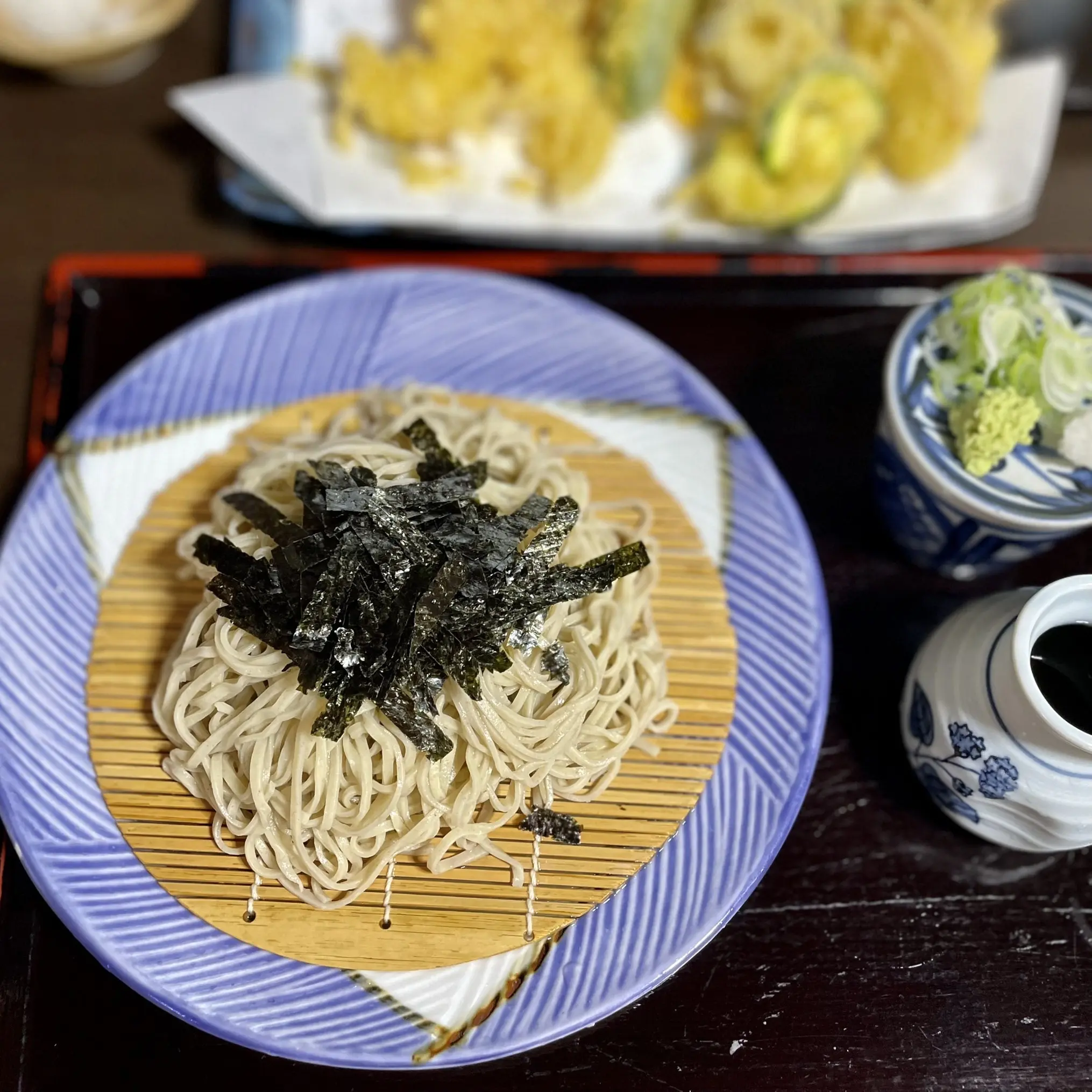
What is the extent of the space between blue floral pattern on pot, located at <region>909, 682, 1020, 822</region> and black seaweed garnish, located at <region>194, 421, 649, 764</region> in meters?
0.68

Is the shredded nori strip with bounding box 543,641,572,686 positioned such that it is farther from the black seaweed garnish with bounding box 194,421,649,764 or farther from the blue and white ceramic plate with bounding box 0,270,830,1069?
the blue and white ceramic plate with bounding box 0,270,830,1069

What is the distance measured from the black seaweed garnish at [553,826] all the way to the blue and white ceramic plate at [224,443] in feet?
0.47

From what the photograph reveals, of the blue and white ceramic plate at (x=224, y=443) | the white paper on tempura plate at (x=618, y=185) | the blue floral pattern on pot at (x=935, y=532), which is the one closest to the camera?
the blue and white ceramic plate at (x=224, y=443)

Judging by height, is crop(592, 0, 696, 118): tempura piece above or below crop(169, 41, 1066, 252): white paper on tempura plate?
above

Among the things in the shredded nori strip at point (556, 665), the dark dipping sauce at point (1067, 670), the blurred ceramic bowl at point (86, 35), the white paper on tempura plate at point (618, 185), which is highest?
the blurred ceramic bowl at point (86, 35)

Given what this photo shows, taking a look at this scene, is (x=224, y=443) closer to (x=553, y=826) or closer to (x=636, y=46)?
(x=553, y=826)

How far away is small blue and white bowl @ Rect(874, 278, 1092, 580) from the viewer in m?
1.93

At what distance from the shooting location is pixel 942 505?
2.03 m

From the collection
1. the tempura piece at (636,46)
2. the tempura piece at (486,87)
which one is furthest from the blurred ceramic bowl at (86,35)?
the tempura piece at (636,46)

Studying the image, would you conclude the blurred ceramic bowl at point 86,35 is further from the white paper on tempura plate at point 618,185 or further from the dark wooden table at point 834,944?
the dark wooden table at point 834,944

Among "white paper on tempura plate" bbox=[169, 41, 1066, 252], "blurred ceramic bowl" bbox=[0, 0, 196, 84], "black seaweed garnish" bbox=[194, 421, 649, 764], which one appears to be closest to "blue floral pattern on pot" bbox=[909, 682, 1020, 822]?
"black seaweed garnish" bbox=[194, 421, 649, 764]

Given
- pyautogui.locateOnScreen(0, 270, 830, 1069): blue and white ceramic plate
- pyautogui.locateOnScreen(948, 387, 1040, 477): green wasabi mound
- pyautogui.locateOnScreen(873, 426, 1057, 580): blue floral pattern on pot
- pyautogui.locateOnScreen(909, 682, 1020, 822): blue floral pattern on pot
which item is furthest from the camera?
pyautogui.locateOnScreen(873, 426, 1057, 580): blue floral pattern on pot

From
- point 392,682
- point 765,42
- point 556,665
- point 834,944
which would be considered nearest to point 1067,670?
point 834,944

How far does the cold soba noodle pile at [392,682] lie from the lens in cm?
178
